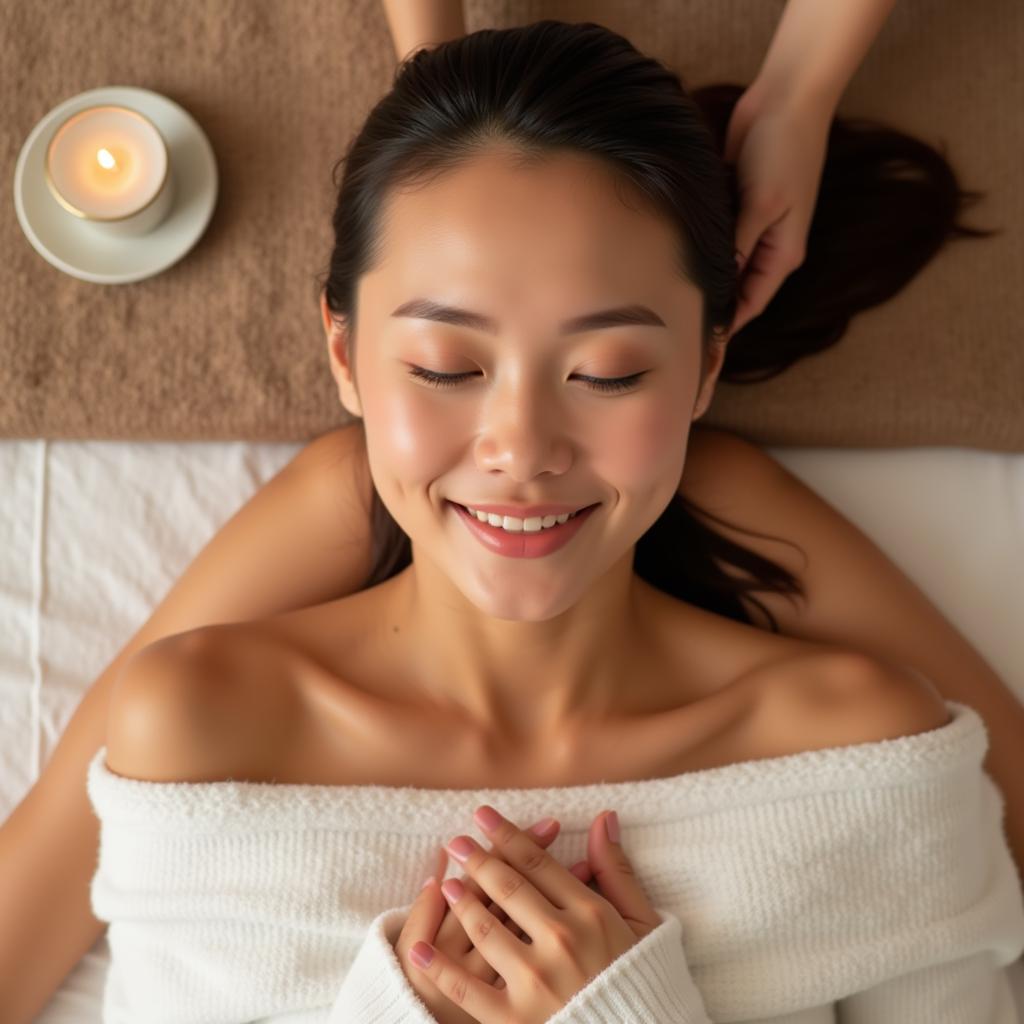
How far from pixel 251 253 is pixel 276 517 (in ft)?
1.06

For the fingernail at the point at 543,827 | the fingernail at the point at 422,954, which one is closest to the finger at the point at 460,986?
the fingernail at the point at 422,954

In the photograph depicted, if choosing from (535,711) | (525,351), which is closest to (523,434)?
(525,351)

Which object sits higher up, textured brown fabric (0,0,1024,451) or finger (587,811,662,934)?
textured brown fabric (0,0,1024,451)

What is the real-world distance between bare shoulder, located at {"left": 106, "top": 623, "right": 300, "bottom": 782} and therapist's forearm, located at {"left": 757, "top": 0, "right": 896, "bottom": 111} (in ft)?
2.58

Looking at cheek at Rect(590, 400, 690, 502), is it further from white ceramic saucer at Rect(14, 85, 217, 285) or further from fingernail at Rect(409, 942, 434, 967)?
white ceramic saucer at Rect(14, 85, 217, 285)

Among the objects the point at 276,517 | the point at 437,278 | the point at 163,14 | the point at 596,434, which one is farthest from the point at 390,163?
the point at 163,14

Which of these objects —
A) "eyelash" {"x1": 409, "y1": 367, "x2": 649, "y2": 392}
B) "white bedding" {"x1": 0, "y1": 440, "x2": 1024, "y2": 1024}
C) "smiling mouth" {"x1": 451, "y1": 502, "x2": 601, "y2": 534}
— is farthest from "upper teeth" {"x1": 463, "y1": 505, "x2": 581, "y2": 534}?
"white bedding" {"x1": 0, "y1": 440, "x2": 1024, "y2": 1024}

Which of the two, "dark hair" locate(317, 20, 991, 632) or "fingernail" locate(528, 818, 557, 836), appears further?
"fingernail" locate(528, 818, 557, 836)

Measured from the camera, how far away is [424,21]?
1.26 meters

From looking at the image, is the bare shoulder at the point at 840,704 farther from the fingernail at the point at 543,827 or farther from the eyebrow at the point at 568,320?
the eyebrow at the point at 568,320

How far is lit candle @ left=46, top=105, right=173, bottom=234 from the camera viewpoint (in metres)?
1.32

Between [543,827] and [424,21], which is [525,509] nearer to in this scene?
[543,827]

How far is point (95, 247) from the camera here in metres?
1.37

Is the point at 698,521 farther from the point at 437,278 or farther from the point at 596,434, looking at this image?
the point at 437,278
